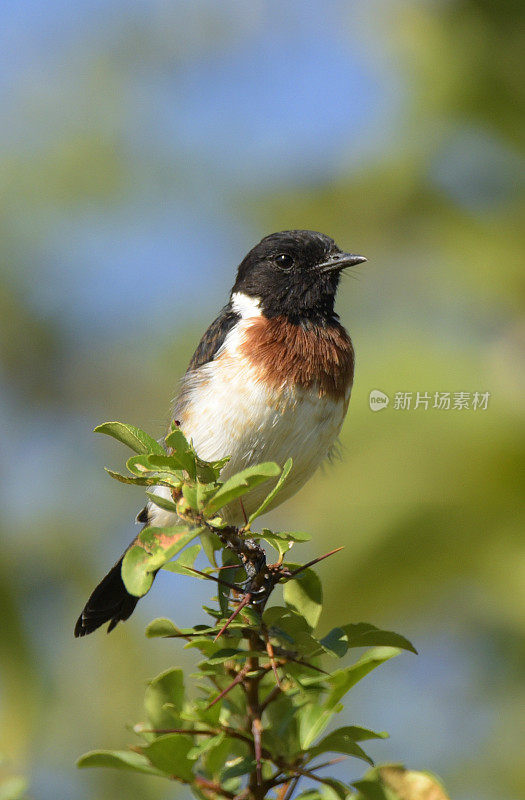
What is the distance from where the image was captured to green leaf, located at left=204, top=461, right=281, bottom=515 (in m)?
1.74

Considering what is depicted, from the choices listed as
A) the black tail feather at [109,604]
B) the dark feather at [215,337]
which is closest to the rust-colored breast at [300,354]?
the dark feather at [215,337]

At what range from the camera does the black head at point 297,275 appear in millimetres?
3844

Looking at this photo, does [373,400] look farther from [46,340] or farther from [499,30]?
[499,30]

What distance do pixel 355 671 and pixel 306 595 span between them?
0.80 ft

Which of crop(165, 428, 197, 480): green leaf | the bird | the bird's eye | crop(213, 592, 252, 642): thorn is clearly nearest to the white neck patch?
the bird

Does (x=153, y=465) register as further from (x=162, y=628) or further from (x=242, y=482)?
(x=162, y=628)

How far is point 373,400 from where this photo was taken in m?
6.37

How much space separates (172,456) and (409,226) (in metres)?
6.43

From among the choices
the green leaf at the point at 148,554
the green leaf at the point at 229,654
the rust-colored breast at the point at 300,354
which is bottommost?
the green leaf at the point at 229,654

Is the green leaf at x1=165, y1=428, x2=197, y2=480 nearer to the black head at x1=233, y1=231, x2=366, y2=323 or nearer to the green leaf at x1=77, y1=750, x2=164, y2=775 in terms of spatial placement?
the green leaf at x1=77, y1=750, x2=164, y2=775

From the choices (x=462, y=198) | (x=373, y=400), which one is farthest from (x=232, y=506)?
(x=462, y=198)

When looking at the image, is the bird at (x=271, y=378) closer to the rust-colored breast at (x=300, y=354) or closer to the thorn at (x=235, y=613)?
the rust-colored breast at (x=300, y=354)

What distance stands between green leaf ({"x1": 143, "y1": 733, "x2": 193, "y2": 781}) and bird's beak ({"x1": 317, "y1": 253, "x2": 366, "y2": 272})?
95.6 inches

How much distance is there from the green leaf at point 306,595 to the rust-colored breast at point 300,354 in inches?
56.6
